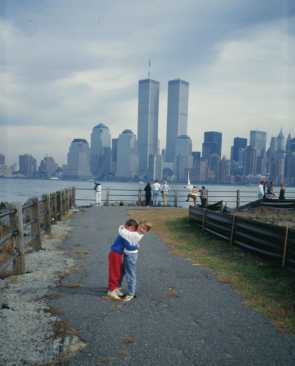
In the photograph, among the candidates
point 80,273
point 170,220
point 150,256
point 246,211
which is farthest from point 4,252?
point 246,211

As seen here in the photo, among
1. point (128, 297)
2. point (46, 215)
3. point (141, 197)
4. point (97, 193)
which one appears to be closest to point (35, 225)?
point (46, 215)

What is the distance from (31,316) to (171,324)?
7.09 ft

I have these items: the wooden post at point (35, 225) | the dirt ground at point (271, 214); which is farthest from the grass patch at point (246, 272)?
the wooden post at point (35, 225)

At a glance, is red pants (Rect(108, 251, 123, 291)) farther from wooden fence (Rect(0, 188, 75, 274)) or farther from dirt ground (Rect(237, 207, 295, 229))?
dirt ground (Rect(237, 207, 295, 229))

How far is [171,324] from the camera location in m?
4.82

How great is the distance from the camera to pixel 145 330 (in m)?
4.60

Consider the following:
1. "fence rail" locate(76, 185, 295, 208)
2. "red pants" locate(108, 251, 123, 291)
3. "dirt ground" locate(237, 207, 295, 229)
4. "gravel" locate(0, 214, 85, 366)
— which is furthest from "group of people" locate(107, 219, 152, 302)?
"fence rail" locate(76, 185, 295, 208)

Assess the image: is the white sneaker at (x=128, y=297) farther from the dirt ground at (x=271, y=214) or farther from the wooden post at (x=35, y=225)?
the dirt ground at (x=271, y=214)

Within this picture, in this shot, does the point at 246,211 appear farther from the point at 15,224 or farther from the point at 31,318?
the point at 31,318

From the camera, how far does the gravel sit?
3914mm

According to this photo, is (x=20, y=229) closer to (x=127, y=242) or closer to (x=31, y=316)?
(x=31, y=316)

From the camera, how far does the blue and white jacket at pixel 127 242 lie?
586 cm

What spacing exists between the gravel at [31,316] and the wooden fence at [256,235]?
206 inches

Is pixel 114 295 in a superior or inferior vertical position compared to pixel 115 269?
inferior
